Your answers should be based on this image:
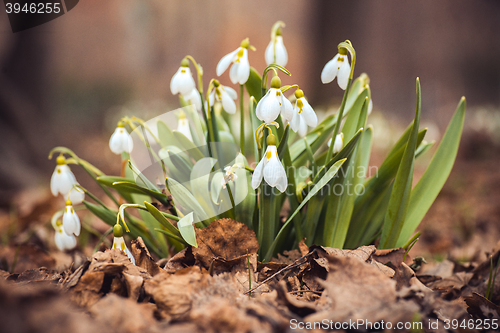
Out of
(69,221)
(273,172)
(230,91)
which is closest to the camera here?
(273,172)

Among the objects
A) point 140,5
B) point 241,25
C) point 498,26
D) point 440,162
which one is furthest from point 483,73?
point 140,5

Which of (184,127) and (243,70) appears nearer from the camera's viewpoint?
(243,70)

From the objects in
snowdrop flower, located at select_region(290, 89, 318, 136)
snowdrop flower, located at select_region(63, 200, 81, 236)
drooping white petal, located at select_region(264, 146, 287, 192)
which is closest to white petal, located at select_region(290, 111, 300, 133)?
snowdrop flower, located at select_region(290, 89, 318, 136)

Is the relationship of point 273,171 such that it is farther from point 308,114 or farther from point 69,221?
point 69,221

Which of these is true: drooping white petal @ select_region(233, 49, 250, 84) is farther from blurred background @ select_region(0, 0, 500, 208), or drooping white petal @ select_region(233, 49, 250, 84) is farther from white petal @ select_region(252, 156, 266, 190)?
blurred background @ select_region(0, 0, 500, 208)

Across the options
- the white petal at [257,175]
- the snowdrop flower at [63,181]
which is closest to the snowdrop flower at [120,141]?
the snowdrop flower at [63,181]

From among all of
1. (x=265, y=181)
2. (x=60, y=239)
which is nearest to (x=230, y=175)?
(x=265, y=181)

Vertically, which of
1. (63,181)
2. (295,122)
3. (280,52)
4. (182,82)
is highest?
(280,52)

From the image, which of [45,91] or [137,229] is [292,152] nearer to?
[137,229]
